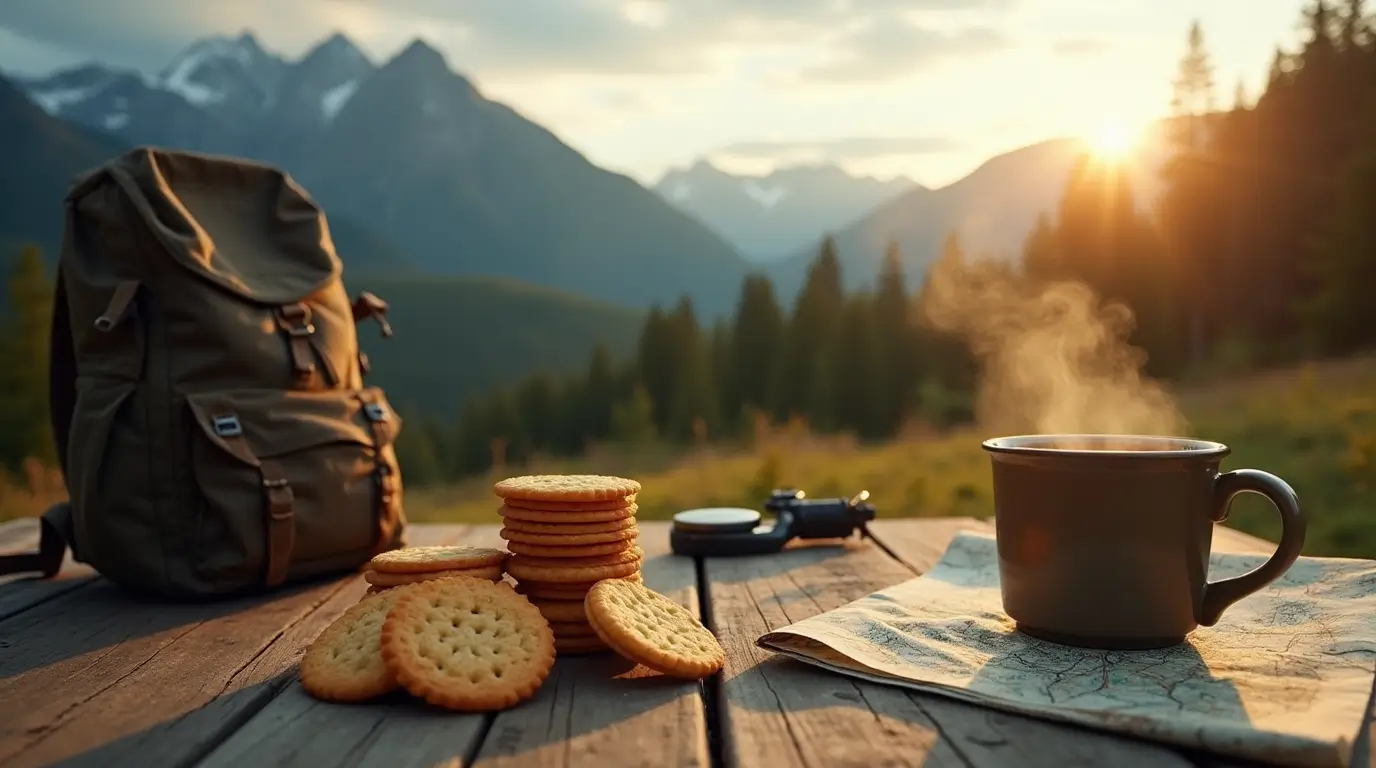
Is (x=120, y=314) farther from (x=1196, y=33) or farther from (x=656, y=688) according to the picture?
(x=1196, y=33)

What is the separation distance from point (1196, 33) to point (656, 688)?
1602 inches

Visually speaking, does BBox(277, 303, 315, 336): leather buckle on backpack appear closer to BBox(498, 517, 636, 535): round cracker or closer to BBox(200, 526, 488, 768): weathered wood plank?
BBox(498, 517, 636, 535): round cracker

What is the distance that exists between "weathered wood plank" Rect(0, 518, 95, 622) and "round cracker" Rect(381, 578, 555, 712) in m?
0.93

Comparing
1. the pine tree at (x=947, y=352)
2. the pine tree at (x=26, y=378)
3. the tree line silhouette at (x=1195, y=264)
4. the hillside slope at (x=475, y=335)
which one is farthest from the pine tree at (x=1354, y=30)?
the hillside slope at (x=475, y=335)

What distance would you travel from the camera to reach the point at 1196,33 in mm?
35688

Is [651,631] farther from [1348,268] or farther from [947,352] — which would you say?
[947,352]

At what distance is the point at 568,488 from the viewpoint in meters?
1.75

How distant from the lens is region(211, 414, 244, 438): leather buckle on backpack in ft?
8.04

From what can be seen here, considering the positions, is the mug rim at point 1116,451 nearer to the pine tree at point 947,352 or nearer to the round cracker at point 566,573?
the round cracker at point 566,573

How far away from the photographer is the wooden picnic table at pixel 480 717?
1264mm

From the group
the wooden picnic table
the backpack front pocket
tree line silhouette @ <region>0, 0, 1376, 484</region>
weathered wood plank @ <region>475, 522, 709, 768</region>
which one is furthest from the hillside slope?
weathered wood plank @ <region>475, 522, 709, 768</region>

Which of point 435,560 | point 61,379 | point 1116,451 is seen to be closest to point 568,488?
point 435,560

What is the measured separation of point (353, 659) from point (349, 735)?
0.21m

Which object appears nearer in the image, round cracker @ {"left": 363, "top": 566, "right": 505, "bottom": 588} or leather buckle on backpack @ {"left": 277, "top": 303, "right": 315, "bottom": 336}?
round cracker @ {"left": 363, "top": 566, "right": 505, "bottom": 588}
